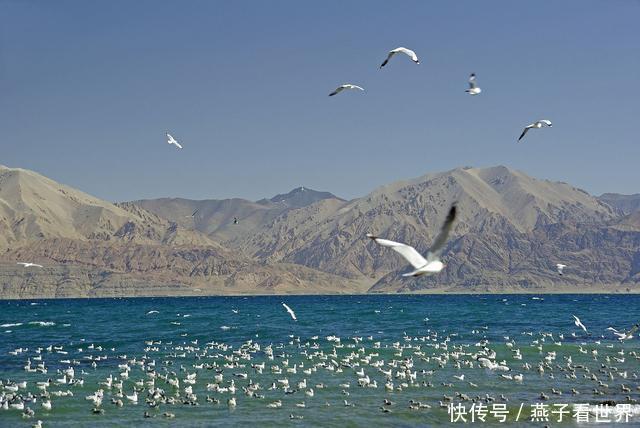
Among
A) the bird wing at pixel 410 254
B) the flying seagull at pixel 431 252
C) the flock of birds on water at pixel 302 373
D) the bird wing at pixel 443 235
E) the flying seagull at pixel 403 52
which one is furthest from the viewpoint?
the flock of birds on water at pixel 302 373

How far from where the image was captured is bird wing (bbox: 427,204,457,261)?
45.4 feet

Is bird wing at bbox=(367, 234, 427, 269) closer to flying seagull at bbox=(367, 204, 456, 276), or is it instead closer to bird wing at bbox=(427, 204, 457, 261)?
flying seagull at bbox=(367, 204, 456, 276)

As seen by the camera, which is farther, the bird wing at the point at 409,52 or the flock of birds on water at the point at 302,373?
the flock of birds on water at the point at 302,373

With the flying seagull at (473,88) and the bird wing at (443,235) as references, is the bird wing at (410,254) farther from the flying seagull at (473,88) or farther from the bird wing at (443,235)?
the flying seagull at (473,88)

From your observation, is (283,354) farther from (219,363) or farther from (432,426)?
(432,426)

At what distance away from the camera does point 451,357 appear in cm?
4784

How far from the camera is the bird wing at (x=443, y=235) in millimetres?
13836

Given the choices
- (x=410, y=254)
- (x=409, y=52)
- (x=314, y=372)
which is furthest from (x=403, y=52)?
(x=314, y=372)

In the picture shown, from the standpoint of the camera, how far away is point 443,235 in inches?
554

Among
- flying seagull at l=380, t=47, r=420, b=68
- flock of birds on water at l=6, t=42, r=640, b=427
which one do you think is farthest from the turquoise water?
flying seagull at l=380, t=47, r=420, b=68

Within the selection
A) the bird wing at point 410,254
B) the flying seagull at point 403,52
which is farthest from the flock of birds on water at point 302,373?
the bird wing at point 410,254

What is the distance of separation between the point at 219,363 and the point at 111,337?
87.8 feet

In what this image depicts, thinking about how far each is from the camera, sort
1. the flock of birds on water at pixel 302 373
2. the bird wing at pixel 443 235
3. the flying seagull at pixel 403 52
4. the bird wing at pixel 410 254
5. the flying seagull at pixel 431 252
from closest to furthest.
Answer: the bird wing at pixel 443 235 < the flying seagull at pixel 431 252 < the bird wing at pixel 410 254 < the flying seagull at pixel 403 52 < the flock of birds on water at pixel 302 373

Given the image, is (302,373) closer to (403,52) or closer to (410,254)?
(403,52)
